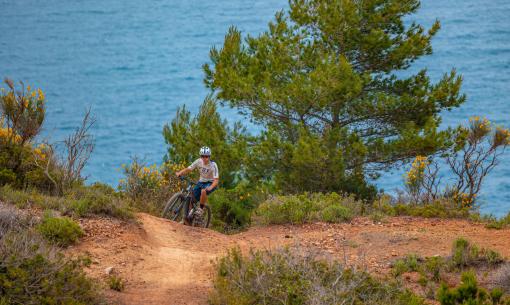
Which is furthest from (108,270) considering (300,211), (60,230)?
(300,211)

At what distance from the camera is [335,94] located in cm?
2067

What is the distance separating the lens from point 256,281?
929cm

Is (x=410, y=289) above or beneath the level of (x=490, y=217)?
beneath

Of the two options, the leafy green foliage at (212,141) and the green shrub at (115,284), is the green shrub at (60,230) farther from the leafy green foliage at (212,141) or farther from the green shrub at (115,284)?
the leafy green foliage at (212,141)

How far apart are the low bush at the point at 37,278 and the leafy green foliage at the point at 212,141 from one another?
1283 cm

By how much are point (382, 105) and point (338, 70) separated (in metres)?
2.01

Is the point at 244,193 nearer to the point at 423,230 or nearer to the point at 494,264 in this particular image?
the point at 423,230

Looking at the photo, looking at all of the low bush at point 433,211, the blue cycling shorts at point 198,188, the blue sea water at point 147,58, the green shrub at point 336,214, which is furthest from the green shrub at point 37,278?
the blue sea water at point 147,58

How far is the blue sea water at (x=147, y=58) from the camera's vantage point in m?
104

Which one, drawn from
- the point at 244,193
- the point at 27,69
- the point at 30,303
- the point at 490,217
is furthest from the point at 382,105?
the point at 27,69

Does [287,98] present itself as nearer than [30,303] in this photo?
No

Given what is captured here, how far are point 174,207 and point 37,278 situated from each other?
674 cm

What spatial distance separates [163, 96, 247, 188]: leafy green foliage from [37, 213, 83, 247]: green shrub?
10.5m

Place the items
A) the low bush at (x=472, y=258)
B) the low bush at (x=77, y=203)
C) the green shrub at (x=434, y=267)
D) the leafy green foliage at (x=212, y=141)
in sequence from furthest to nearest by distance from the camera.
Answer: the leafy green foliage at (x=212, y=141)
the low bush at (x=77, y=203)
the low bush at (x=472, y=258)
the green shrub at (x=434, y=267)
